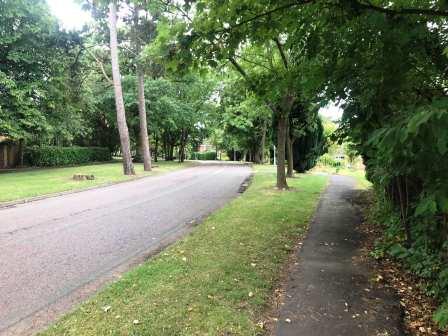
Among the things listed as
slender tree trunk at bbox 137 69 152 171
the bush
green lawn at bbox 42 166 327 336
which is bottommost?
green lawn at bbox 42 166 327 336

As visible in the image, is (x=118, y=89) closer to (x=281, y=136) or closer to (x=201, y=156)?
(x=281, y=136)

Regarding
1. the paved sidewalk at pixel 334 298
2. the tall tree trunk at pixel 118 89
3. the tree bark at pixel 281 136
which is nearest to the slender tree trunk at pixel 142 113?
the tall tree trunk at pixel 118 89

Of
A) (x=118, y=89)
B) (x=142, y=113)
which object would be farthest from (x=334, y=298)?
(x=142, y=113)

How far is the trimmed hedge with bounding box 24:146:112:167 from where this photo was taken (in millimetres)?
26938

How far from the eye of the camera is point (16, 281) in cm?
468

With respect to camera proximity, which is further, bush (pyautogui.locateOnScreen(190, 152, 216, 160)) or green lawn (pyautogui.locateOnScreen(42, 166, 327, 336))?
bush (pyautogui.locateOnScreen(190, 152, 216, 160))

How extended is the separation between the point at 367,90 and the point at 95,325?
3.95 meters

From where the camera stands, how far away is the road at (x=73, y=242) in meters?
4.14

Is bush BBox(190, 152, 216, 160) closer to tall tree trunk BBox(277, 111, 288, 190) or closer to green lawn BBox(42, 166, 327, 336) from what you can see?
tall tree trunk BBox(277, 111, 288, 190)

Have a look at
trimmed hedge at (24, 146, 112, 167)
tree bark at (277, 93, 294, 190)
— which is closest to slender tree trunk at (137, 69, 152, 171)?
trimmed hedge at (24, 146, 112, 167)

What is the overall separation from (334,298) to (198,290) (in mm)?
1599

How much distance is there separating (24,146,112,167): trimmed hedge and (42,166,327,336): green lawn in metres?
24.2

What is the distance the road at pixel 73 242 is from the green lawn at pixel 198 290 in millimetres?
476

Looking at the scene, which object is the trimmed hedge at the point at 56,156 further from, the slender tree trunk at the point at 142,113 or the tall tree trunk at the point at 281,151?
the tall tree trunk at the point at 281,151
